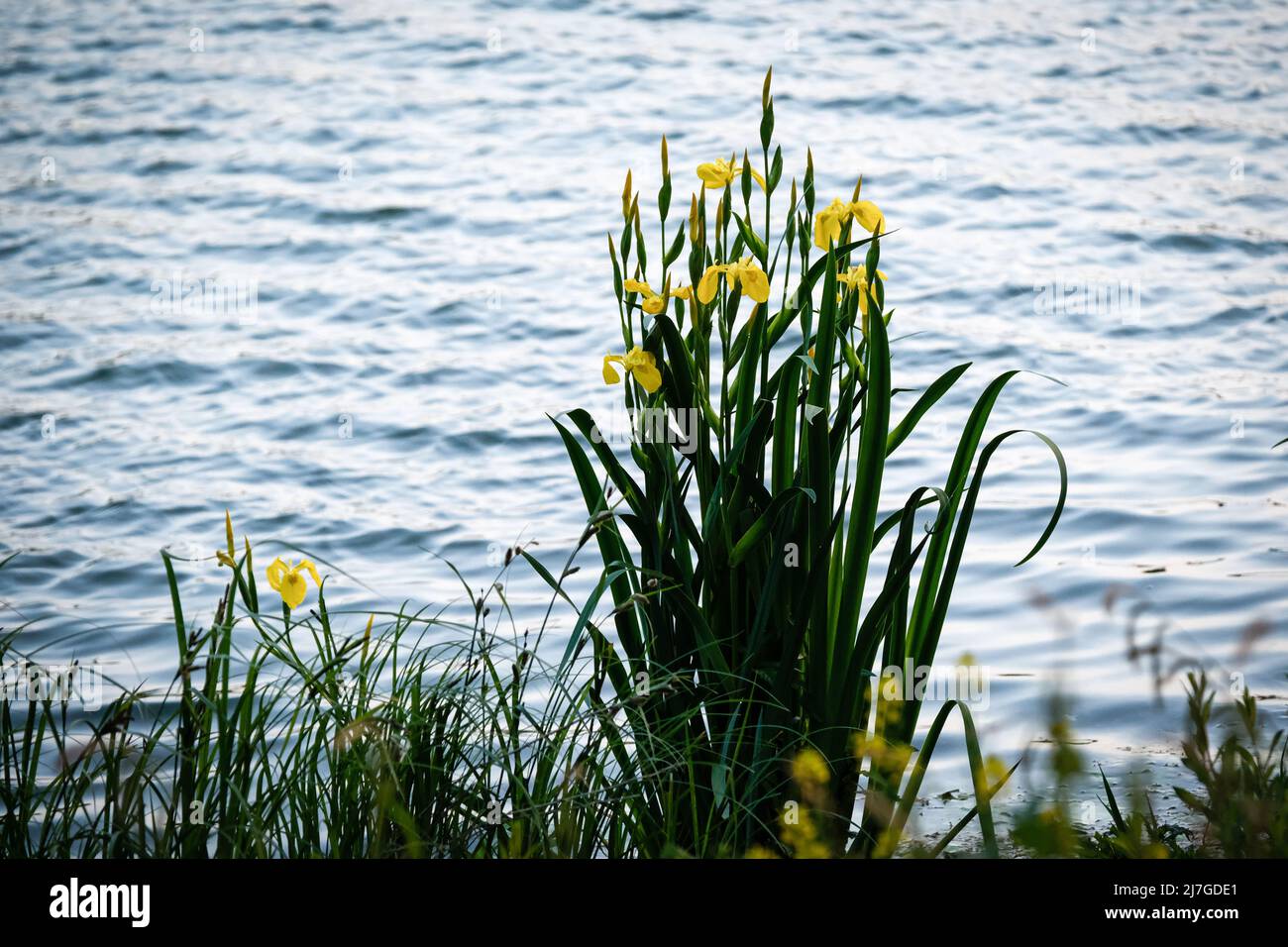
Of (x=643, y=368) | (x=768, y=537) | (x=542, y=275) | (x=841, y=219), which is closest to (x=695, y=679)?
(x=768, y=537)

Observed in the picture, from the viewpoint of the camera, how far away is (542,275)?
5910 millimetres

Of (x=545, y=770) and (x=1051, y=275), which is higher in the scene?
(x=1051, y=275)

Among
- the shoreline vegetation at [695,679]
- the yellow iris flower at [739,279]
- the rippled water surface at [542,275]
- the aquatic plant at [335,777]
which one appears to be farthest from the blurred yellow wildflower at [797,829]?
the yellow iris flower at [739,279]

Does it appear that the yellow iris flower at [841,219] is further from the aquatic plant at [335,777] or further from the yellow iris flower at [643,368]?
the aquatic plant at [335,777]

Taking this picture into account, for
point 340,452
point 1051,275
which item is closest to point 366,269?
point 340,452

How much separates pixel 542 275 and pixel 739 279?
415cm

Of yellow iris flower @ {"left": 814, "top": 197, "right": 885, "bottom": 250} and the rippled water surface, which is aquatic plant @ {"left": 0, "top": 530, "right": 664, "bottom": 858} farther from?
yellow iris flower @ {"left": 814, "top": 197, "right": 885, "bottom": 250}

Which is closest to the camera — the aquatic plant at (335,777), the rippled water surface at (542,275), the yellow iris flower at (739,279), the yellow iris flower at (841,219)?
the aquatic plant at (335,777)

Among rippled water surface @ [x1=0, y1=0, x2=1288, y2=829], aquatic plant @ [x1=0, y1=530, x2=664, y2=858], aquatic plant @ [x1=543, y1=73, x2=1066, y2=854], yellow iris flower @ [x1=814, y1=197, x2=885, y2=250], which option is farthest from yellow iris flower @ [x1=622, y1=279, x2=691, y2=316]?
rippled water surface @ [x1=0, y1=0, x2=1288, y2=829]

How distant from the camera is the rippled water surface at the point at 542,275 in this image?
3.64 metres

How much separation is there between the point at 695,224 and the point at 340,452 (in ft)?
9.31

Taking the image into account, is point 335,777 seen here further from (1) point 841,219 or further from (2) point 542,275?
(2) point 542,275
